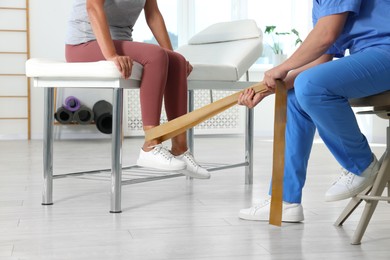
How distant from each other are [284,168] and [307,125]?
159mm

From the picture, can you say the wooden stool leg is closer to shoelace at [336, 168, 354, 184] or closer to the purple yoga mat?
shoelace at [336, 168, 354, 184]

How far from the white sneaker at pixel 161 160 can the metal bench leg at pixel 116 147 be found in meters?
0.12

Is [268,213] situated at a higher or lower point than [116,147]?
lower

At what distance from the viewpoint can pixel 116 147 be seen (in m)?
2.27

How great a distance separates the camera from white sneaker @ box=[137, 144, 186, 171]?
2336 millimetres

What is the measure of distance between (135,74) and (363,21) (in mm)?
836

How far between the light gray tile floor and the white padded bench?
15 centimetres

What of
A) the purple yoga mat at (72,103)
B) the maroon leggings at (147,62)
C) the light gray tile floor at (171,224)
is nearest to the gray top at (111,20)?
the maroon leggings at (147,62)

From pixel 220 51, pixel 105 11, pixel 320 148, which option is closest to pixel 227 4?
pixel 320 148

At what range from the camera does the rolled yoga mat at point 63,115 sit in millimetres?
5988

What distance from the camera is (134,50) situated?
2387mm

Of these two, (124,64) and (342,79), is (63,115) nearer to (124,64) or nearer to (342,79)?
(124,64)

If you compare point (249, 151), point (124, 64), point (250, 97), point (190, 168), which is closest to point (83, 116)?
point (249, 151)

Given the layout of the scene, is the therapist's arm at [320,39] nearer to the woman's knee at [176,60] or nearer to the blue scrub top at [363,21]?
the blue scrub top at [363,21]
